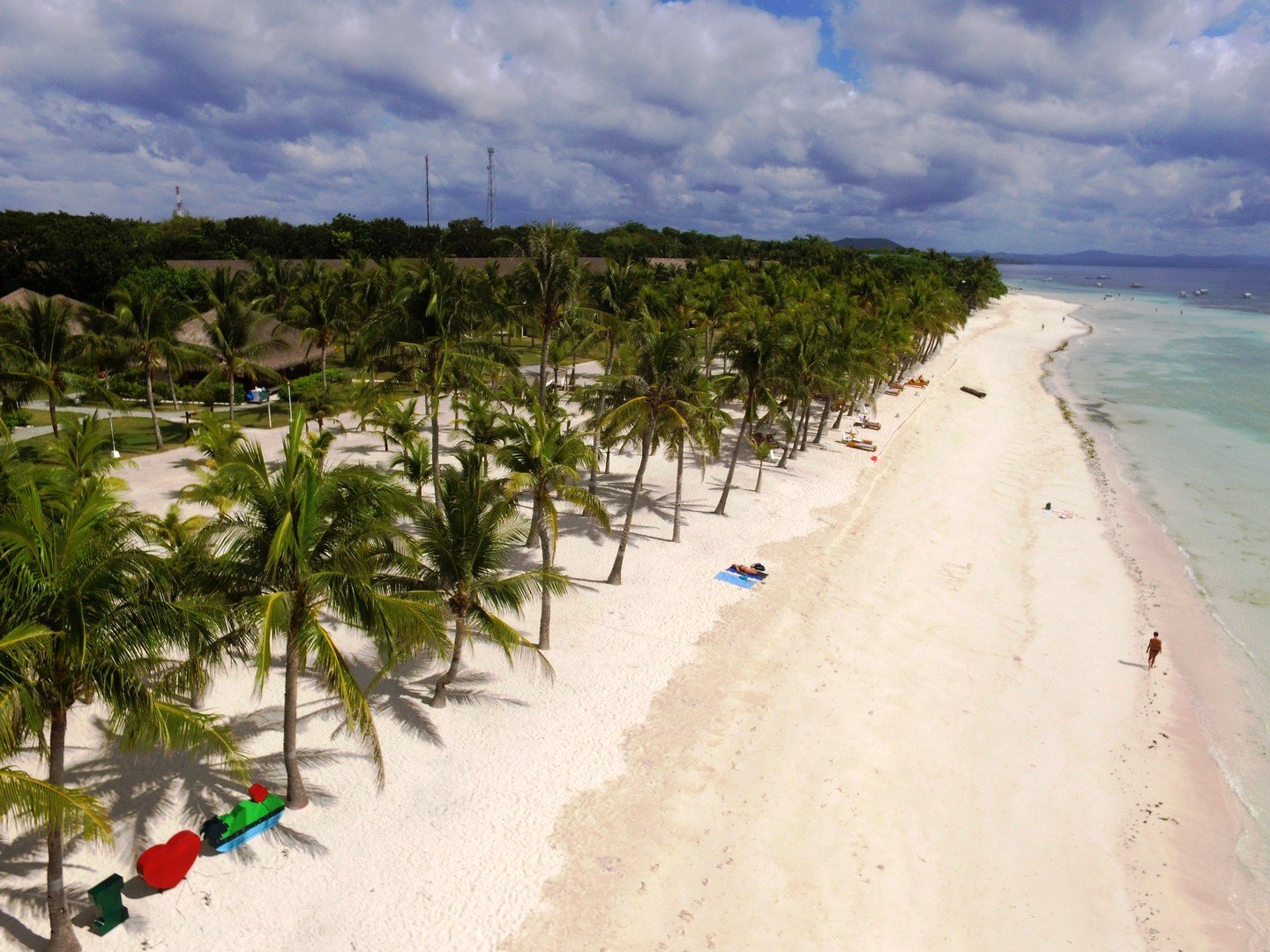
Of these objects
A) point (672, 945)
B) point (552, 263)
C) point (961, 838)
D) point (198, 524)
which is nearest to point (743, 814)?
point (672, 945)

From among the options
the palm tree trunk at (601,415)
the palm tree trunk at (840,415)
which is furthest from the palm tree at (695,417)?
the palm tree trunk at (840,415)

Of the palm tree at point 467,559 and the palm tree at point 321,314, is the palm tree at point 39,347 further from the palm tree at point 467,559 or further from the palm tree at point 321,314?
the palm tree at point 467,559

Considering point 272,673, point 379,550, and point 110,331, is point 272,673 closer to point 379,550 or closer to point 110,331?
point 379,550

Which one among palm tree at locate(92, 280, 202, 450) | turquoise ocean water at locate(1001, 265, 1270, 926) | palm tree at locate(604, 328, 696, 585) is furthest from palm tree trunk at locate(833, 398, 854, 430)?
Result: palm tree at locate(92, 280, 202, 450)

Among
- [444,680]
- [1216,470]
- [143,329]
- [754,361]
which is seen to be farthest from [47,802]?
[1216,470]

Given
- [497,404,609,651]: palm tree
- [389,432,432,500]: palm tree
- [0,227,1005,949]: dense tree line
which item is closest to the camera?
[0,227,1005,949]: dense tree line

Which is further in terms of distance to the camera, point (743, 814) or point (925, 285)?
point (925, 285)

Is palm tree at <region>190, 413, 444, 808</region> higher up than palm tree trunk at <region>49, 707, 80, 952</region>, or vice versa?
palm tree at <region>190, 413, 444, 808</region>

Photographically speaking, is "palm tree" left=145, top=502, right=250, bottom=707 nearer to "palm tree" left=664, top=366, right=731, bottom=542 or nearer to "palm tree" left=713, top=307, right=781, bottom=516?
"palm tree" left=664, top=366, right=731, bottom=542

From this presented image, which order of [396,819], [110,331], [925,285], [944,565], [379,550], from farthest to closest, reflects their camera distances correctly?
[925,285] < [110,331] < [944,565] < [396,819] < [379,550]
